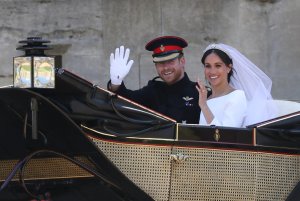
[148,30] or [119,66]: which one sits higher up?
[148,30]

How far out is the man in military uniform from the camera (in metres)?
3.84

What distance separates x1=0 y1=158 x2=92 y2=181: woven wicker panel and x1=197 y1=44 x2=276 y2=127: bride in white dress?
2.50 feet

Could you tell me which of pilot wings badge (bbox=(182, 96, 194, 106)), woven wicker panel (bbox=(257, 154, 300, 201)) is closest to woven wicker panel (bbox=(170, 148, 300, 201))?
woven wicker panel (bbox=(257, 154, 300, 201))

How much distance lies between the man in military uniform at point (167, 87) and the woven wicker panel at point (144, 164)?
2.32 feet

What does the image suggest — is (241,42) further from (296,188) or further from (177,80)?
(296,188)

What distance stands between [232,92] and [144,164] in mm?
751

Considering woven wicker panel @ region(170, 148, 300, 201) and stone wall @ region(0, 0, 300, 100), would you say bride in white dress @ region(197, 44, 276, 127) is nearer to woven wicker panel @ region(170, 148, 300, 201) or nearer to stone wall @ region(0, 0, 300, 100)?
woven wicker panel @ region(170, 148, 300, 201)

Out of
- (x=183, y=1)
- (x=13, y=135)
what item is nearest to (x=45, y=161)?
(x=13, y=135)

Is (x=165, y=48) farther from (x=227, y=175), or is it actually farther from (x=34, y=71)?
(x=34, y=71)

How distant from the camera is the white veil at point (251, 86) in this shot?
3561mm

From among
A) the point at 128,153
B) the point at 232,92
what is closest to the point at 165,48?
the point at 232,92

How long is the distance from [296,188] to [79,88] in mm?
1212

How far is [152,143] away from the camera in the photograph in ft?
10.3

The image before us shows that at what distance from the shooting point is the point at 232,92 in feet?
11.8
